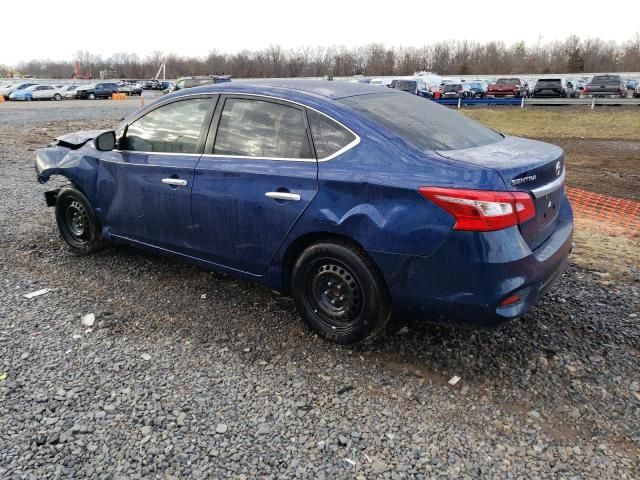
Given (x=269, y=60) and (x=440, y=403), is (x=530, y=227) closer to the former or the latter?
(x=440, y=403)

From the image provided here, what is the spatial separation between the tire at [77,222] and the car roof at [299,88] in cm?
166

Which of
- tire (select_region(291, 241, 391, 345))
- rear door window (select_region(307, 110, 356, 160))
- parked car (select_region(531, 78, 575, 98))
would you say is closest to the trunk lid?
rear door window (select_region(307, 110, 356, 160))

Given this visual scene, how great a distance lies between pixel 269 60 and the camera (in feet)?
338

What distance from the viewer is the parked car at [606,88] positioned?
99.6 feet

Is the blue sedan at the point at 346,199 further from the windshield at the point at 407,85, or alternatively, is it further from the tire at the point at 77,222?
the windshield at the point at 407,85

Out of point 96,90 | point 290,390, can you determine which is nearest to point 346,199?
point 290,390

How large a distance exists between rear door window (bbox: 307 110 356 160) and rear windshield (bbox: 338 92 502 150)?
0.72 feet

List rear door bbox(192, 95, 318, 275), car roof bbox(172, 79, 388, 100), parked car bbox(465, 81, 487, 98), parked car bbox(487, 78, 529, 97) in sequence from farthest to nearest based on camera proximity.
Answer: parked car bbox(465, 81, 487, 98) < parked car bbox(487, 78, 529, 97) < car roof bbox(172, 79, 388, 100) < rear door bbox(192, 95, 318, 275)

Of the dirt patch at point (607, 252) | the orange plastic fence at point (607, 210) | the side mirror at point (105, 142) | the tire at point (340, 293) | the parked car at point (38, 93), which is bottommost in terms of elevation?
the orange plastic fence at point (607, 210)

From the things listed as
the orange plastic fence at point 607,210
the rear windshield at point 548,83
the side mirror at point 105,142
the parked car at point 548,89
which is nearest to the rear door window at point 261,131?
the side mirror at point 105,142

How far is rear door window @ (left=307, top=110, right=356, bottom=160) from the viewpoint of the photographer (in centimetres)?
335

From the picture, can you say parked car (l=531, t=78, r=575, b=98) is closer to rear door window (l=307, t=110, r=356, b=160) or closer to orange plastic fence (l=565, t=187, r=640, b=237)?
orange plastic fence (l=565, t=187, r=640, b=237)

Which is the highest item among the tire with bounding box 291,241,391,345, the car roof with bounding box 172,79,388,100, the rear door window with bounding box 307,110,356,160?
the car roof with bounding box 172,79,388,100

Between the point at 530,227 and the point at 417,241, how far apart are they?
66 cm
